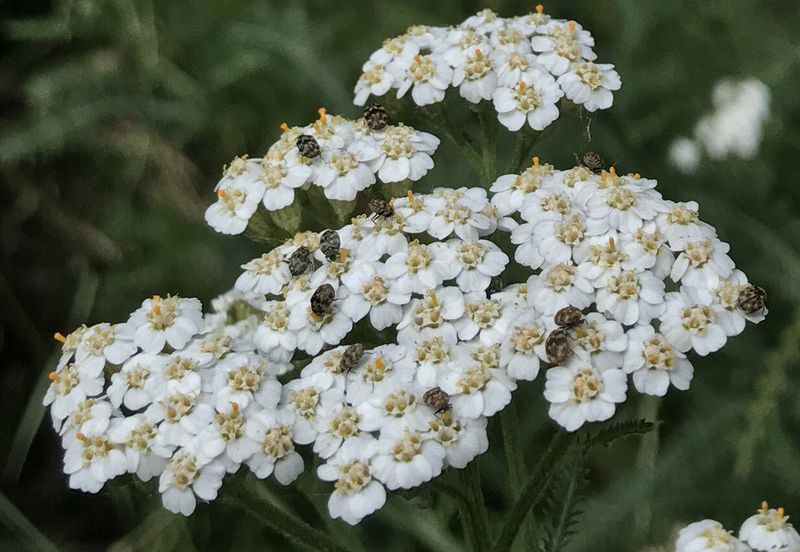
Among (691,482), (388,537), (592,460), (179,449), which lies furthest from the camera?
(592,460)

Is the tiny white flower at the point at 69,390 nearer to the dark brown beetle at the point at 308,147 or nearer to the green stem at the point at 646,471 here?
the dark brown beetle at the point at 308,147

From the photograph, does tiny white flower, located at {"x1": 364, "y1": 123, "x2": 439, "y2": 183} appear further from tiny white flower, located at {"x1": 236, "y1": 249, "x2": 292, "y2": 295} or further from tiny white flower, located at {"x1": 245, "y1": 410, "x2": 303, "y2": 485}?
tiny white flower, located at {"x1": 245, "y1": 410, "x2": 303, "y2": 485}

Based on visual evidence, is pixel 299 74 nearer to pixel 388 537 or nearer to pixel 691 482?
pixel 388 537

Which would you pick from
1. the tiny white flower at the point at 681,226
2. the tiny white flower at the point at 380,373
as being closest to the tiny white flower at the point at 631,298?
the tiny white flower at the point at 681,226

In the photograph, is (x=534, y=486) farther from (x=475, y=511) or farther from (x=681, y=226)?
(x=681, y=226)

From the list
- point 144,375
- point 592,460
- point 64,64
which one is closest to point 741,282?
point 144,375

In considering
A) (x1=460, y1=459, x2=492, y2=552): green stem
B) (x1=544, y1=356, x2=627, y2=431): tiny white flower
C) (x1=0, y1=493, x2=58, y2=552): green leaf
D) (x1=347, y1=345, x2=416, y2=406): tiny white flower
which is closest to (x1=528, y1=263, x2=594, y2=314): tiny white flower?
(x1=544, y1=356, x2=627, y2=431): tiny white flower

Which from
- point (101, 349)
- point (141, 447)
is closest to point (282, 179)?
point (101, 349)
